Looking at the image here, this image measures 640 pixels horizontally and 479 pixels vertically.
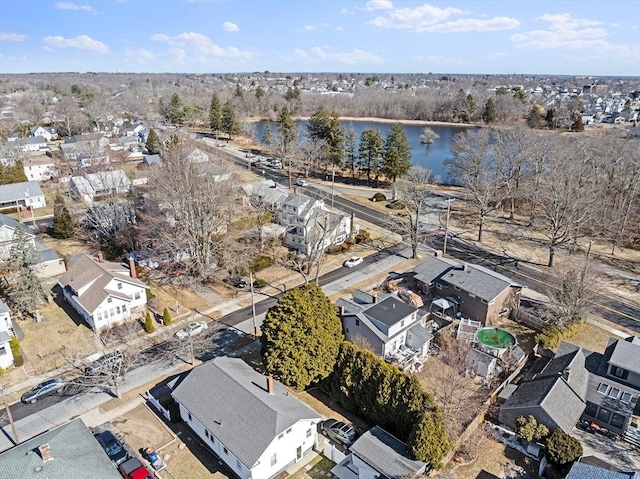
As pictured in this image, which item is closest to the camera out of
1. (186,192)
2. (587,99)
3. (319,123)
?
(186,192)

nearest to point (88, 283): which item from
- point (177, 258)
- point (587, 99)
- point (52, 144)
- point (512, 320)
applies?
point (177, 258)

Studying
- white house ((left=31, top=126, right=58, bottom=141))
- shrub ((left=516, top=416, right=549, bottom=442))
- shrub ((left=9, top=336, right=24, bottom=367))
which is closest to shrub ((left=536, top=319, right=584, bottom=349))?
shrub ((left=516, top=416, right=549, bottom=442))

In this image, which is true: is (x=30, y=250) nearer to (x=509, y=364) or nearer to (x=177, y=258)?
(x=177, y=258)

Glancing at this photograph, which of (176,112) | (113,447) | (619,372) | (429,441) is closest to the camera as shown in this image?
(429,441)

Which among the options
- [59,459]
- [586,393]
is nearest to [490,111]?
[586,393]

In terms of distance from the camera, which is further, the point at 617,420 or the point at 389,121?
the point at 389,121

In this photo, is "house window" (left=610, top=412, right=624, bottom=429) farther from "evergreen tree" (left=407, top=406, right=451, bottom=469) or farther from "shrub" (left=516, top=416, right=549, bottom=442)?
"evergreen tree" (left=407, top=406, right=451, bottom=469)

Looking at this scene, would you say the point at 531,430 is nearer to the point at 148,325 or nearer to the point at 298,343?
the point at 298,343
